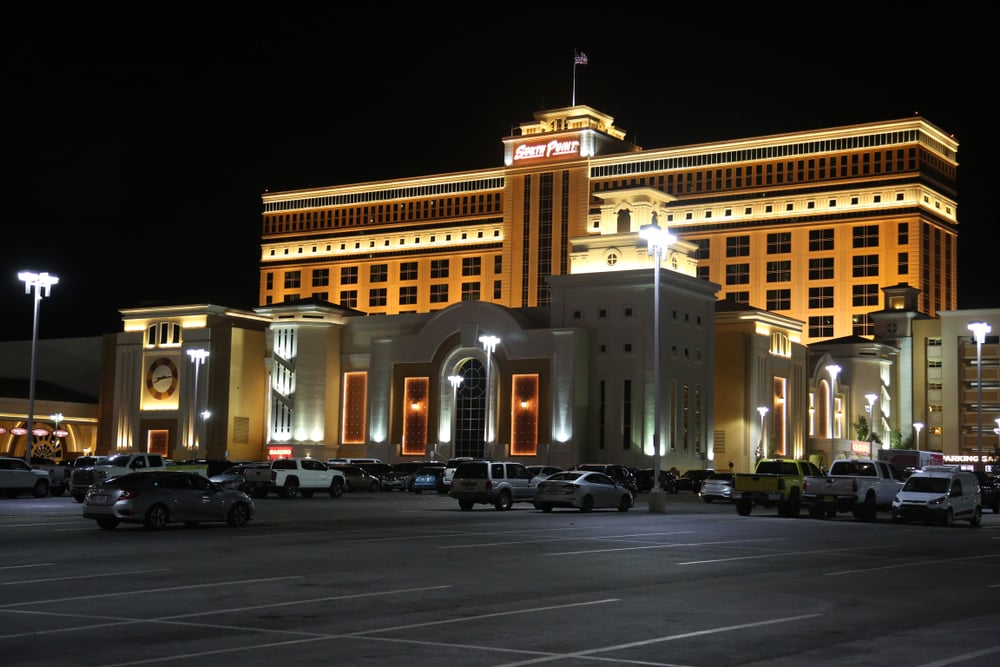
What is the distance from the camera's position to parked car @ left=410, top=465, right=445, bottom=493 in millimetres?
65056

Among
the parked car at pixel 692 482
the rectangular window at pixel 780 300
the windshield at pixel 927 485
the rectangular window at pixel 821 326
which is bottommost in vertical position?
the parked car at pixel 692 482

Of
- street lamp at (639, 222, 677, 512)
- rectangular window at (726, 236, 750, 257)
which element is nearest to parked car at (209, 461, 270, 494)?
street lamp at (639, 222, 677, 512)

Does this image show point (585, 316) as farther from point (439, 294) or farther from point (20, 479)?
point (439, 294)

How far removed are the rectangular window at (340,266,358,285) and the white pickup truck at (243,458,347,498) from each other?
95.9m

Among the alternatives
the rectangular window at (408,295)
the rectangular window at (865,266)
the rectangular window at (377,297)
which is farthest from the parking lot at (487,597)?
the rectangular window at (377,297)

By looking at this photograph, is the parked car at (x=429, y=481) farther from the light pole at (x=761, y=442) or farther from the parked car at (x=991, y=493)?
the light pole at (x=761, y=442)

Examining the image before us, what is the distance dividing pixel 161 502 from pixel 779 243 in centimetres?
10742

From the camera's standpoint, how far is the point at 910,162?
124 meters

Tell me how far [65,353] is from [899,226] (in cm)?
8004

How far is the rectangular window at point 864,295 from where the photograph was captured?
124938mm

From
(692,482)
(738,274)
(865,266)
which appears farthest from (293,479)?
(865,266)

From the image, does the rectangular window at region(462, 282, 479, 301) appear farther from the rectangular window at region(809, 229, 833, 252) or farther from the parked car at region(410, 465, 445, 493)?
the parked car at region(410, 465, 445, 493)

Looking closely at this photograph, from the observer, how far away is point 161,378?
3989 inches

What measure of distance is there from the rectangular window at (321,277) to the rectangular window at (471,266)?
781 inches
